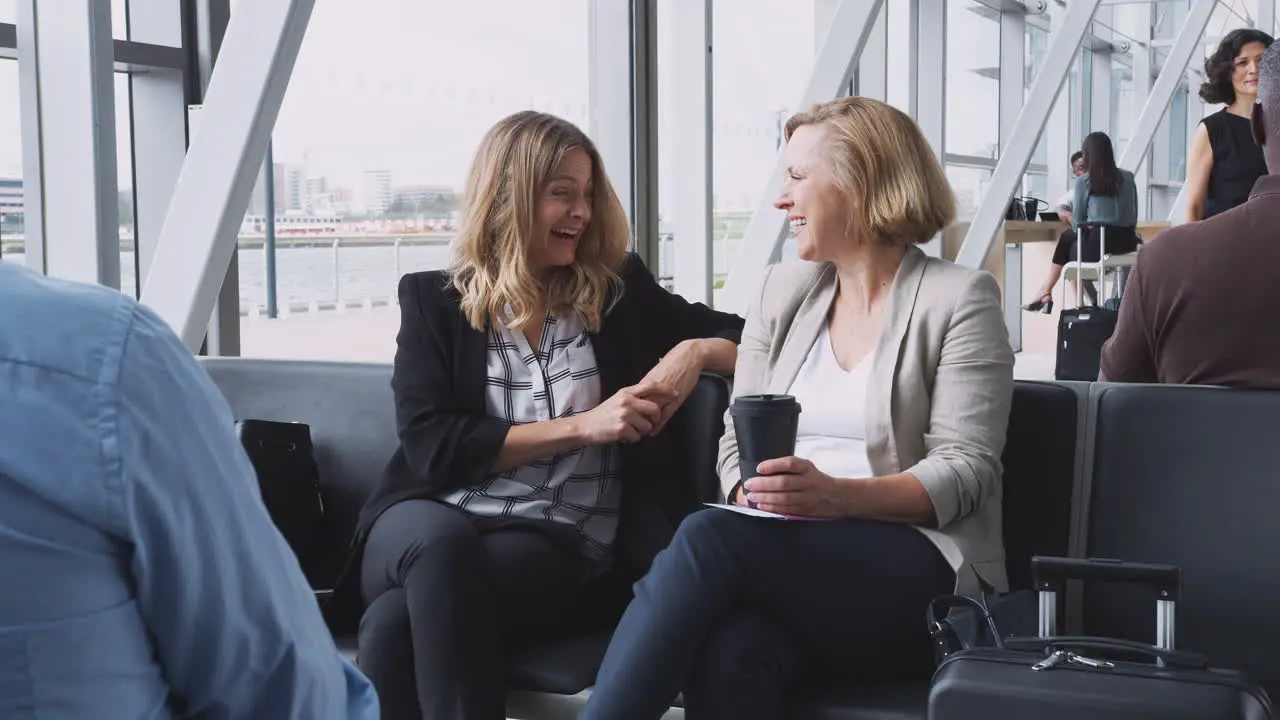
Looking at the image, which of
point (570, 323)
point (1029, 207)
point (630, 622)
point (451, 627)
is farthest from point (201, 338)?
point (1029, 207)

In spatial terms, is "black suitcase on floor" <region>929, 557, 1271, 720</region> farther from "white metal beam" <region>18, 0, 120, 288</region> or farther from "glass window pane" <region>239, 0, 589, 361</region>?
"glass window pane" <region>239, 0, 589, 361</region>

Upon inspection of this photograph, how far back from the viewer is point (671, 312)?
2.52 metres

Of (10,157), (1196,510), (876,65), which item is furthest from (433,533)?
(876,65)

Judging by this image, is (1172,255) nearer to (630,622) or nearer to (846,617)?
(846,617)

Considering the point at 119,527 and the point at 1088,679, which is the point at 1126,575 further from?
the point at 119,527

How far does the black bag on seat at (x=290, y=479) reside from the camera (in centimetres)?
243

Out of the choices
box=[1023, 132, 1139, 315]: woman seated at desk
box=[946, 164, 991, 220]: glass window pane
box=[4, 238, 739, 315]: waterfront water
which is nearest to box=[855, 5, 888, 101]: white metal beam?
box=[1023, 132, 1139, 315]: woman seated at desk

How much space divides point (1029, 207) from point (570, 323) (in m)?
8.15

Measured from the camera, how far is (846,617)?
1.92 metres

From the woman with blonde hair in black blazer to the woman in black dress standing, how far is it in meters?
2.66

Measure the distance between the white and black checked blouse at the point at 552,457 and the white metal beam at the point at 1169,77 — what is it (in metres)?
9.46

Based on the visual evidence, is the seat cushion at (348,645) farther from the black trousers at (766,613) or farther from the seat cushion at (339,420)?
the black trousers at (766,613)

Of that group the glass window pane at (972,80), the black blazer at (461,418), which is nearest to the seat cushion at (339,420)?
the black blazer at (461,418)

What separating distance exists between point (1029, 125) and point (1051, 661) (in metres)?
5.90
